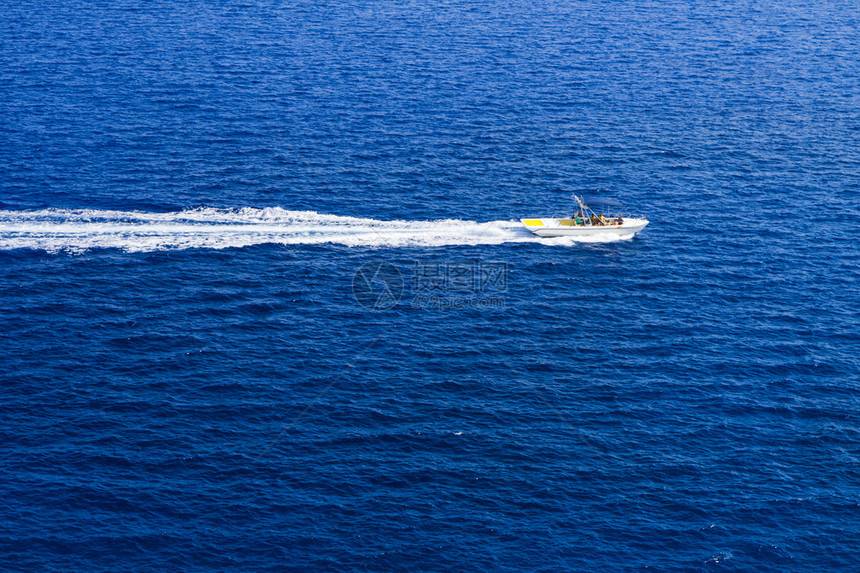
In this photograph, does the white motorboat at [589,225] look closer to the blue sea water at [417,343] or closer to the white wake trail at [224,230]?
the white wake trail at [224,230]

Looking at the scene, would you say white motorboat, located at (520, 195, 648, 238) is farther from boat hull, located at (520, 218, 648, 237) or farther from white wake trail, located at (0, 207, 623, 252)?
white wake trail, located at (0, 207, 623, 252)

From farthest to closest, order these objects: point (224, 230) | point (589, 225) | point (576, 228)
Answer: point (589, 225) → point (576, 228) → point (224, 230)

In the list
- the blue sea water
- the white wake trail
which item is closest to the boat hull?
the white wake trail

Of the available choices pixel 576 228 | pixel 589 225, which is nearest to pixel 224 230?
pixel 576 228

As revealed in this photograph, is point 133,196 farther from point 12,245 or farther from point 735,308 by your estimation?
point 735,308

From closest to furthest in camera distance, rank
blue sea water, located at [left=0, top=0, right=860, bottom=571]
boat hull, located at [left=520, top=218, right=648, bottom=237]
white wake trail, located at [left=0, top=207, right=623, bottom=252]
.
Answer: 1. blue sea water, located at [left=0, top=0, right=860, bottom=571]
2. white wake trail, located at [left=0, top=207, right=623, bottom=252]
3. boat hull, located at [left=520, top=218, right=648, bottom=237]

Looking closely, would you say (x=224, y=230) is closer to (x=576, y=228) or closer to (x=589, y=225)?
(x=576, y=228)

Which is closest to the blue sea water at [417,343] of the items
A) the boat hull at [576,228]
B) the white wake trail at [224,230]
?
the white wake trail at [224,230]

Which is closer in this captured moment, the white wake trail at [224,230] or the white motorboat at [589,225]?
the white wake trail at [224,230]
